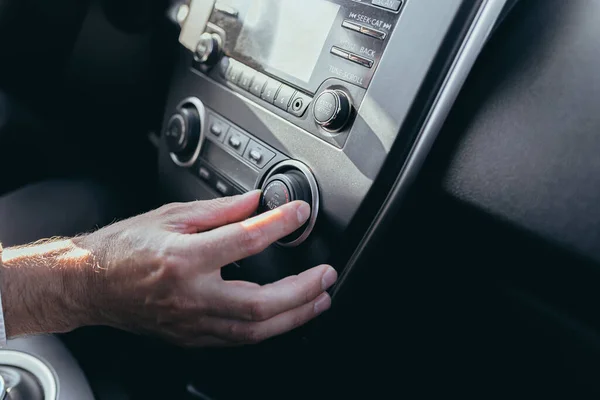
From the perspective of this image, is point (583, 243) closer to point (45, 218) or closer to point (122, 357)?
point (122, 357)

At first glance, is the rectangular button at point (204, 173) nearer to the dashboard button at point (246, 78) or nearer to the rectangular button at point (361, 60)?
the dashboard button at point (246, 78)

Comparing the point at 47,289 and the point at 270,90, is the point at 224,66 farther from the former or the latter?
the point at 47,289

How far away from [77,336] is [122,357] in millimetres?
87

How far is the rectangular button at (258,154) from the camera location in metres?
0.75

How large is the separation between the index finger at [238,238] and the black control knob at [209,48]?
347 mm

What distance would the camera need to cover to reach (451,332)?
2.49 feet

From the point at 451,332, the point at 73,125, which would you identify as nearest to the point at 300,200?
the point at 451,332

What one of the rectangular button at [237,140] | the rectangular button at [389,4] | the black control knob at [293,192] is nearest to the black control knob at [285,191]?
the black control knob at [293,192]

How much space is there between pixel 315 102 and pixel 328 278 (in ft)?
0.71

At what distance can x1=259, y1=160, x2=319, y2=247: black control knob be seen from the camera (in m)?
0.68

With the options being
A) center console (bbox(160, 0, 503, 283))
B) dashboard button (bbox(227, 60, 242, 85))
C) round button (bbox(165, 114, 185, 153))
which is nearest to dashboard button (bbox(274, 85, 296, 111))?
center console (bbox(160, 0, 503, 283))

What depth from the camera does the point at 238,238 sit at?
59 centimetres

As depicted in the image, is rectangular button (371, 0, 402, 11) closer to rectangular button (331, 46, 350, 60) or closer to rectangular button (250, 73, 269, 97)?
rectangular button (331, 46, 350, 60)

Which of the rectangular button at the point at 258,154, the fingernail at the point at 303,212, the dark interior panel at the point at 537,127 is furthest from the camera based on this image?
the rectangular button at the point at 258,154
